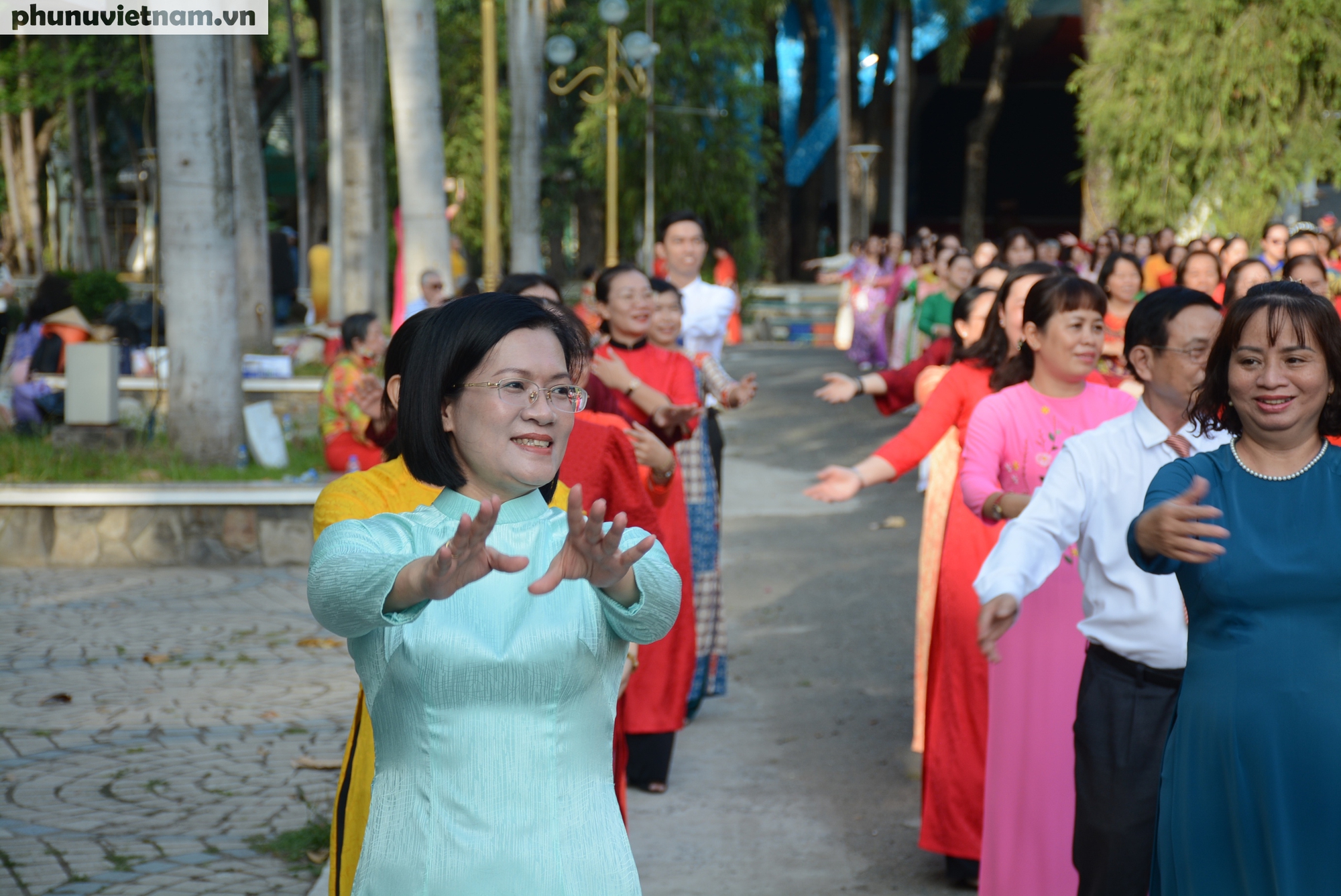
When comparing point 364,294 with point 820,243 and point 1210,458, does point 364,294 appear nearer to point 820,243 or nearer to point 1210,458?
point 1210,458

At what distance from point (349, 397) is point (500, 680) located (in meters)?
6.35

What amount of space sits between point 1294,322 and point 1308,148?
14.1 metres

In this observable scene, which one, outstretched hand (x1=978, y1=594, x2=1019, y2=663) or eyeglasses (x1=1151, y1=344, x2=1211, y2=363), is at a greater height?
eyeglasses (x1=1151, y1=344, x2=1211, y2=363)

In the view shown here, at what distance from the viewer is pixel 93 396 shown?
10.4 metres

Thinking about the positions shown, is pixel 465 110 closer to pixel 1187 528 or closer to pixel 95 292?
pixel 95 292

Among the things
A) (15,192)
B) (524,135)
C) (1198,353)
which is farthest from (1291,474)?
(15,192)

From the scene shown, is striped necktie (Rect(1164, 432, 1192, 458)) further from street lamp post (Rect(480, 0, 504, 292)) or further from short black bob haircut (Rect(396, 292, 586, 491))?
street lamp post (Rect(480, 0, 504, 292))

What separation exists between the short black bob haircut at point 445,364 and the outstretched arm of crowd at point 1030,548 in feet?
4.24

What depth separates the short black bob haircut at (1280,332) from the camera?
2889 millimetres

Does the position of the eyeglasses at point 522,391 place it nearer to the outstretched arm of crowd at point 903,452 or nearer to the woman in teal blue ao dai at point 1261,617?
the woman in teal blue ao dai at point 1261,617

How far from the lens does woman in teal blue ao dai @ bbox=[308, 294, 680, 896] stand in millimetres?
2176

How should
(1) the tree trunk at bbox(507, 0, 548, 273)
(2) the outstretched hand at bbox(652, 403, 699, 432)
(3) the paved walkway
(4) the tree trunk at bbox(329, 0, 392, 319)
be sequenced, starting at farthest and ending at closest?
(1) the tree trunk at bbox(507, 0, 548, 273) → (4) the tree trunk at bbox(329, 0, 392, 319) → (2) the outstretched hand at bbox(652, 403, 699, 432) → (3) the paved walkway

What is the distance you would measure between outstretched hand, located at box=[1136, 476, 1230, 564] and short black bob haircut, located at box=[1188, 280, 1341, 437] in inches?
13.7

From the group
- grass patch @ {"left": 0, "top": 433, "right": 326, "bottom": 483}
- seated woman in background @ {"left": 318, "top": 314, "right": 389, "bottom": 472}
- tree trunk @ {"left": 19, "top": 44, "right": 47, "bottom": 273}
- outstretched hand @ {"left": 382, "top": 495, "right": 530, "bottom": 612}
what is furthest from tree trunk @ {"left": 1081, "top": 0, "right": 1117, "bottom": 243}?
tree trunk @ {"left": 19, "top": 44, "right": 47, "bottom": 273}
